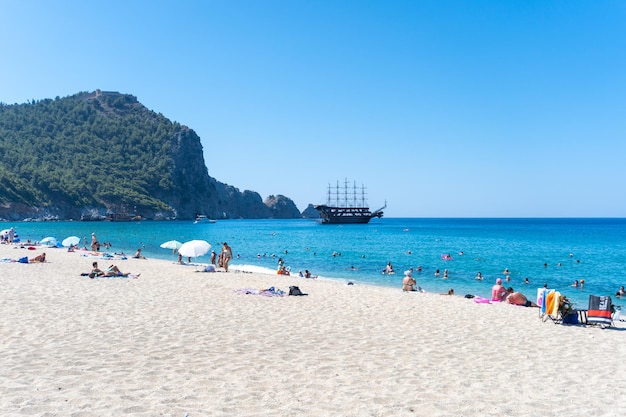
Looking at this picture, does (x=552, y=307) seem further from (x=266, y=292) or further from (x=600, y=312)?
(x=266, y=292)

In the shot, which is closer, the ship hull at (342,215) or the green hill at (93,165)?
the green hill at (93,165)

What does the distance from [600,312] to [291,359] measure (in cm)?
928

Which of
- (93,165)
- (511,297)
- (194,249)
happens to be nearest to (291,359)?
(511,297)

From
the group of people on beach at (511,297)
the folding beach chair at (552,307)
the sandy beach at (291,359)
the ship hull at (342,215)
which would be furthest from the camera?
the ship hull at (342,215)

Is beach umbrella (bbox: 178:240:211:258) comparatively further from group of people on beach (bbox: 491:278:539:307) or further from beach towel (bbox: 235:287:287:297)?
group of people on beach (bbox: 491:278:539:307)

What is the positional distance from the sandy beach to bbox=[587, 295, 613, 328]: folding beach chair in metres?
0.48

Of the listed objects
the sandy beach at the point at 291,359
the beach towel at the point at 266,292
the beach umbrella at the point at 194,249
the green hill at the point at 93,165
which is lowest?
the beach towel at the point at 266,292

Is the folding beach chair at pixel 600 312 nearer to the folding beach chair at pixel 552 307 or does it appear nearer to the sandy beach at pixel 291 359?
the sandy beach at pixel 291 359

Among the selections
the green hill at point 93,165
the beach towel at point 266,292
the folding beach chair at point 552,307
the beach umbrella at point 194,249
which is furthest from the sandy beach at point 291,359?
the green hill at point 93,165

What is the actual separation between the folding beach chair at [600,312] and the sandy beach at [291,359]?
48 cm

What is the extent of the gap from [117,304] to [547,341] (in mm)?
11621

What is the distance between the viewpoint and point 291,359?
835 cm

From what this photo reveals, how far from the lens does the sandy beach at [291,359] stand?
6.13 metres

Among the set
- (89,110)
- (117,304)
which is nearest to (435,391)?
(117,304)
